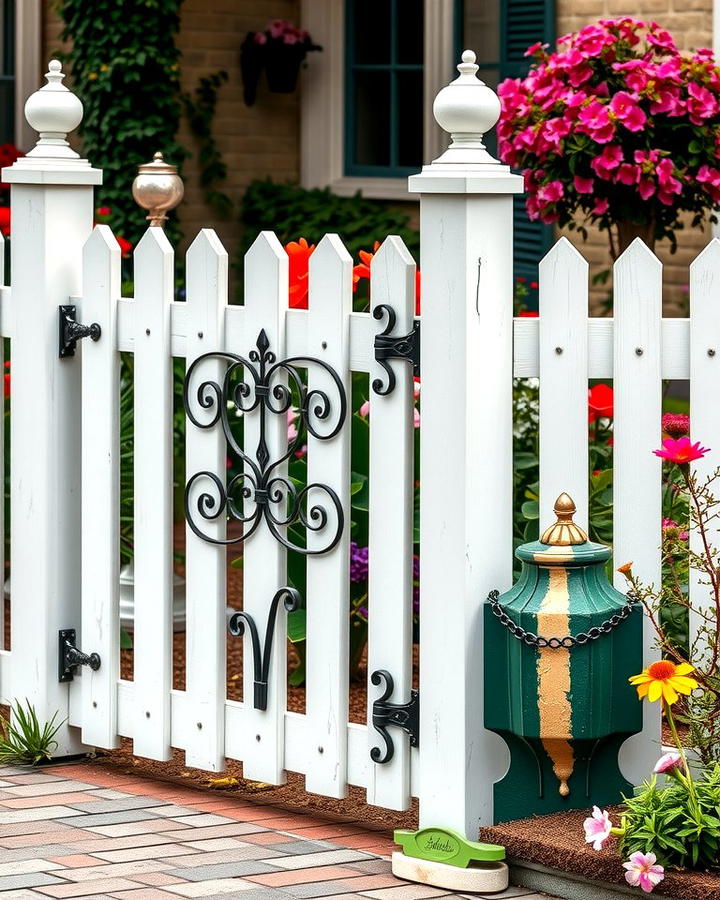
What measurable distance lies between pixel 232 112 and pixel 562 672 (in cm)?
773

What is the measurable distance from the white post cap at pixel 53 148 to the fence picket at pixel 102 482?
0.19m

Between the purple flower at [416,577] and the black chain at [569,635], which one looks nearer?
the black chain at [569,635]

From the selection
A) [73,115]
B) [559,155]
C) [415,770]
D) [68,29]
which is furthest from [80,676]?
[68,29]

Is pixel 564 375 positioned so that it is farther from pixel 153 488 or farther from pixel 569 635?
pixel 153 488

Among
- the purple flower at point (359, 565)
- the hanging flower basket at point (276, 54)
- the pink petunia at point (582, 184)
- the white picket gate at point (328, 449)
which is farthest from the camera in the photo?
the hanging flower basket at point (276, 54)

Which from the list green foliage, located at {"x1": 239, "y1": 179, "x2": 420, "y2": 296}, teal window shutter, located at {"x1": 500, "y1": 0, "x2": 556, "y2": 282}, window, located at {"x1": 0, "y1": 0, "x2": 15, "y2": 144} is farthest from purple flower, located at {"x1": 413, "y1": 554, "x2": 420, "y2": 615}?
window, located at {"x1": 0, "y1": 0, "x2": 15, "y2": 144}

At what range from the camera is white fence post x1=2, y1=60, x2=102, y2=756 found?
13.7ft

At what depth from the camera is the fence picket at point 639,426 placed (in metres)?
3.33

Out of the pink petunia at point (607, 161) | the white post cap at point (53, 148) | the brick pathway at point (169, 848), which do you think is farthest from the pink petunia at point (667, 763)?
the pink petunia at point (607, 161)

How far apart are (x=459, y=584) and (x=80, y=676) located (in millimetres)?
1205

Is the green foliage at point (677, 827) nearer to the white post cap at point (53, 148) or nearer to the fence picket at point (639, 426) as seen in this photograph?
the fence picket at point (639, 426)

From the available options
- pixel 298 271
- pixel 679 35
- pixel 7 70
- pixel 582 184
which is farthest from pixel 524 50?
pixel 298 271

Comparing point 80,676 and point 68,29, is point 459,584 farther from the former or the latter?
point 68,29

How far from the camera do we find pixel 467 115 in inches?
136
